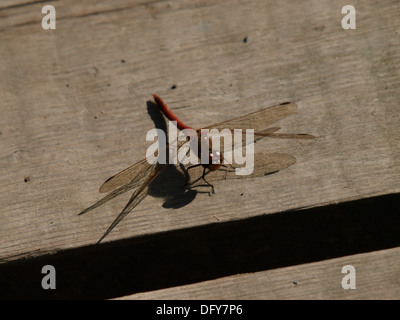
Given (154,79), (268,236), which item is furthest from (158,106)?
(268,236)

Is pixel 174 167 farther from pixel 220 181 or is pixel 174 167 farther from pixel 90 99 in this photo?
pixel 90 99

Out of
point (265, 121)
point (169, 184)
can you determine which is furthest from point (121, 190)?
point (265, 121)

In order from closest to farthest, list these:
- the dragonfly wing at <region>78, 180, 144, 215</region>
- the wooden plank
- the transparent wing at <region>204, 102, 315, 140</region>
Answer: the wooden plank
the dragonfly wing at <region>78, 180, 144, 215</region>
the transparent wing at <region>204, 102, 315, 140</region>

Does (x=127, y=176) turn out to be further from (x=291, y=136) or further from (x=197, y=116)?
(x=291, y=136)

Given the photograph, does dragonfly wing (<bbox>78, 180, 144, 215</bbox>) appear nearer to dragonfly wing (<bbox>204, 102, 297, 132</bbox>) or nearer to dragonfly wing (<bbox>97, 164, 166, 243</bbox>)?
dragonfly wing (<bbox>97, 164, 166, 243</bbox>)

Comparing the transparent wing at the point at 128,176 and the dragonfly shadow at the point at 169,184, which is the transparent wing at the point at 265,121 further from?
the transparent wing at the point at 128,176

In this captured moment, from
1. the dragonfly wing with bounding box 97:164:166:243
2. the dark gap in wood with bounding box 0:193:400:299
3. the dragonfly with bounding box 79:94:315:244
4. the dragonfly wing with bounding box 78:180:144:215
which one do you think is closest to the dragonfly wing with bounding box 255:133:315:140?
the dragonfly with bounding box 79:94:315:244
